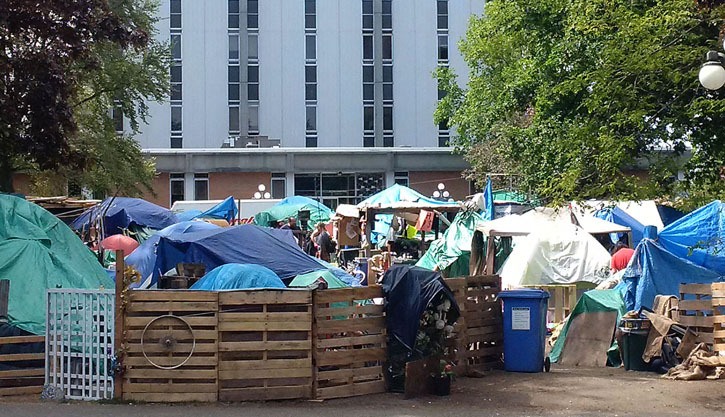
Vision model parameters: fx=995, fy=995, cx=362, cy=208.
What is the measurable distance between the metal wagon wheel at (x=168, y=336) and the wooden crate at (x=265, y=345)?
392mm

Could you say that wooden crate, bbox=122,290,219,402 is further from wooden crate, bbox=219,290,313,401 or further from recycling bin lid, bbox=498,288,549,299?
recycling bin lid, bbox=498,288,549,299

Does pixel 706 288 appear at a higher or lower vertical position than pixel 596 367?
higher

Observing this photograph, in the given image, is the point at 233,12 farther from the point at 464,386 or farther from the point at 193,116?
the point at 464,386

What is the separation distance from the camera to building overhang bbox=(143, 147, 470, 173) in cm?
5525

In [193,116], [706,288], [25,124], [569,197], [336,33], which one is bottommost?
[706,288]

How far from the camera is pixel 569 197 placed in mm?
15117

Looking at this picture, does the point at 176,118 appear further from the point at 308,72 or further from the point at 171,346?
the point at 171,346

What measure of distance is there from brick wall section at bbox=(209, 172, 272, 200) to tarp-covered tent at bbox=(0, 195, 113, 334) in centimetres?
3861

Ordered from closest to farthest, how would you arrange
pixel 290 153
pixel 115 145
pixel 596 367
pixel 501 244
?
1. pixel 596 367
2. pixel 501 244
3. pixel 115 145
4. pixel 290 153

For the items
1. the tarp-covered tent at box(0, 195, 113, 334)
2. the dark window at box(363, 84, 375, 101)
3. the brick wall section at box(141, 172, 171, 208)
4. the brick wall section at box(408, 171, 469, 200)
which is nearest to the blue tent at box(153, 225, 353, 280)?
the tarp-covered tent at box(0, 195, 113, 334)

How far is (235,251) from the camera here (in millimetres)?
20344

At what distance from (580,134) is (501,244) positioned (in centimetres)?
1146

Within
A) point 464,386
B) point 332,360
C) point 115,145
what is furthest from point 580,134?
point 115,145

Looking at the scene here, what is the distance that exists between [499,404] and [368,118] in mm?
50329
